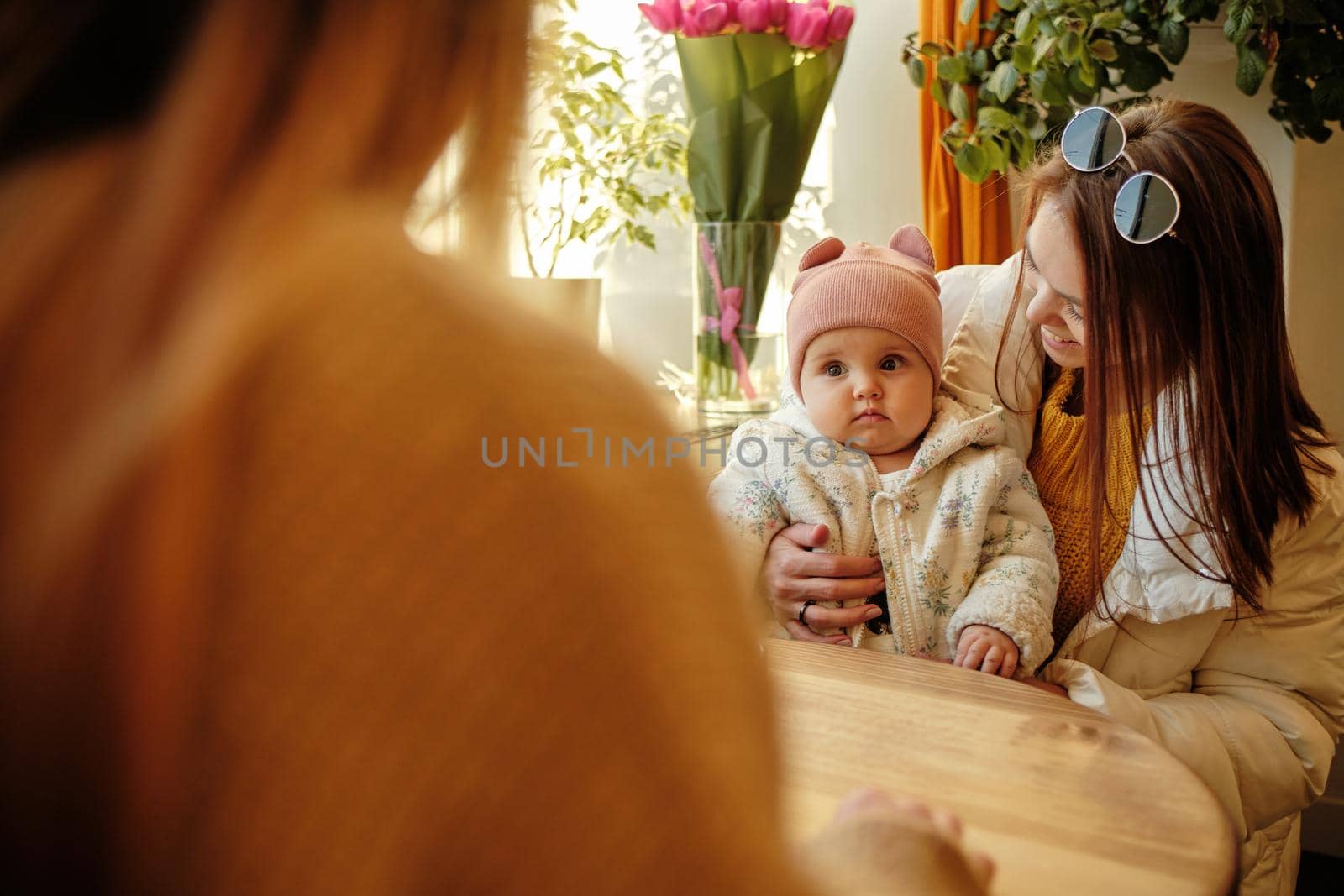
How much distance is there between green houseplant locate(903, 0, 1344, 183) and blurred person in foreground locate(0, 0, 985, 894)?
170 centimetres

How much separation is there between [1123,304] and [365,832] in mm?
1222

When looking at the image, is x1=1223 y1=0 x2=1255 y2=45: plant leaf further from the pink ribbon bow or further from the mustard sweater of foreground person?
the mustard sweater of foreground person

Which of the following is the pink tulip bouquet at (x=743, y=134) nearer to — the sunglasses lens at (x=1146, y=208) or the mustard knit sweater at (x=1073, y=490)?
the mustard knit sweater at (x=1073, y=490)

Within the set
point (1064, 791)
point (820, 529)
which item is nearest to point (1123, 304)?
point (820, 529)

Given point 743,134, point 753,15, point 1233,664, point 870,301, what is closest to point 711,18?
point 753,15

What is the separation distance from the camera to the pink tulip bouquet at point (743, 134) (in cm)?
203

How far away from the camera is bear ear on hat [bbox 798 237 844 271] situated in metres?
1.68

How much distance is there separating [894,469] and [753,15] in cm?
94

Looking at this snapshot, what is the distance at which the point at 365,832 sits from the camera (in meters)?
0.32

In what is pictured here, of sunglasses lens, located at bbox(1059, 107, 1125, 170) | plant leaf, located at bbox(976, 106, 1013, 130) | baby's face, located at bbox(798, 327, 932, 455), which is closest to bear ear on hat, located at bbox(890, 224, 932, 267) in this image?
baby's face, located at bbox(798, 327, 932, 455)

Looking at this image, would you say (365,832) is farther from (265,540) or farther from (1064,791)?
(1064,791)

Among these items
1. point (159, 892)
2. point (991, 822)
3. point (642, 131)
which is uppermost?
point (642, 131)

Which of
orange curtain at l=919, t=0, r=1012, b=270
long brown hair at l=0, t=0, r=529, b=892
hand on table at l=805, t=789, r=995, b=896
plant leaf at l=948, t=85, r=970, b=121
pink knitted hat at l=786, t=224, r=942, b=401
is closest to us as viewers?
long brown hair at l=0, t=0, r=529, b=892

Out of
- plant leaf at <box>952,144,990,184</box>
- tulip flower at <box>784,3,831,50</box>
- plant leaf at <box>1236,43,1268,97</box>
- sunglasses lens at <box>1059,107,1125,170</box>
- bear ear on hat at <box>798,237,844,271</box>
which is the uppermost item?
tulip flower at <box>784,3,831,50</box>
